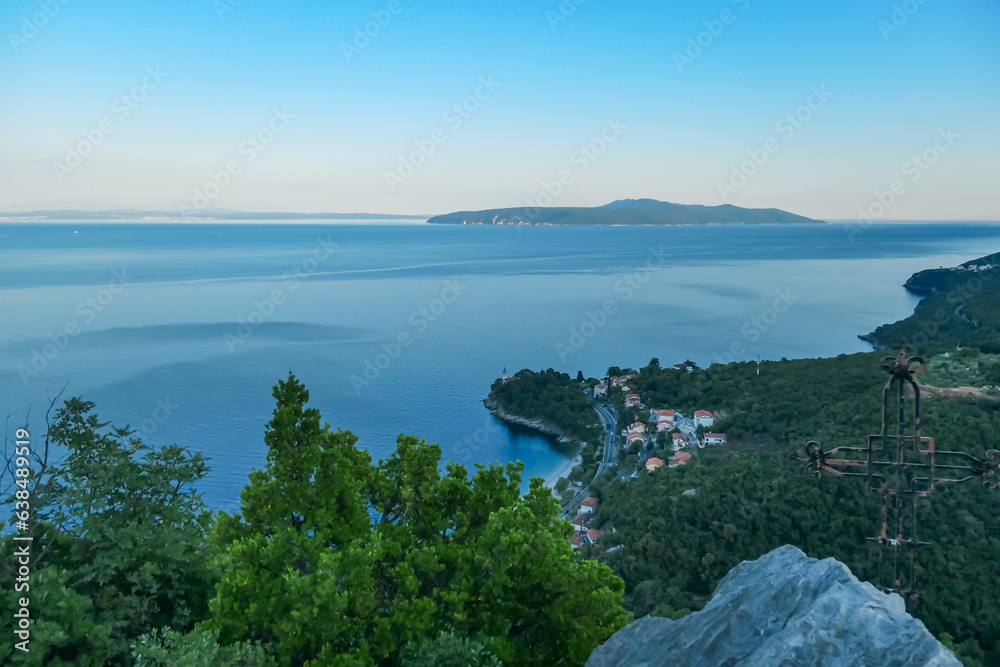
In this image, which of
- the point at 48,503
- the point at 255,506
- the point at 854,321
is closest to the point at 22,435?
the point at 48,503

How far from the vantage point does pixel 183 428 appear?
95.7ft

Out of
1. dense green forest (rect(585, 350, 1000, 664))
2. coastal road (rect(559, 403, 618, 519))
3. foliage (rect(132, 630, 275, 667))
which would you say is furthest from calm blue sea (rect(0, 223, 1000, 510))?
foliage (rect(132, 630, 275, 667))

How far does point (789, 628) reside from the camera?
3.55 m

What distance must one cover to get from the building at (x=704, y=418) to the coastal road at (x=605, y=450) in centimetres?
419

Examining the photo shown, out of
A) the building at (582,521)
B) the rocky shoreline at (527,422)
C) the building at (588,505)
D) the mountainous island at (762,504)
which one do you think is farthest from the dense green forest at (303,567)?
the rocky shoreline at (527,422)

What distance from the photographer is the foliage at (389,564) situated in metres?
5.03

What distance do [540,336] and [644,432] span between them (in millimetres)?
20172

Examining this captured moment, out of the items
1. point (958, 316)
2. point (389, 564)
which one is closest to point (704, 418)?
point (389, 564)

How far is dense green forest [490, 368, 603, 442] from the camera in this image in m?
A: 34.4

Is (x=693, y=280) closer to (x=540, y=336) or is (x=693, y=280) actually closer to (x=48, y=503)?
(x=540, y=336)

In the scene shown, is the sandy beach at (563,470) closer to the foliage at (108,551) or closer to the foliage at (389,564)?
the foliage at (389,564)

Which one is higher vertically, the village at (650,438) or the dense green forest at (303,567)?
the dense green forest at (303,567)

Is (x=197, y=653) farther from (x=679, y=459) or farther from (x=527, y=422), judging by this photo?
(x=527, y=422)

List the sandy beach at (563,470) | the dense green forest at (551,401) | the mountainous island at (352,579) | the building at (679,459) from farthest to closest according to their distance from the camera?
the dense green forest at (551,401), the sandy beach at (563,470), the building at (679,459), the mountainous island at (352,579)
